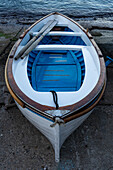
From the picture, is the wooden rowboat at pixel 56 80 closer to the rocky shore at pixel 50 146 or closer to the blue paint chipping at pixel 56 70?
the blue paint chipping at pixel 56 70

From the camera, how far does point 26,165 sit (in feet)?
13.3

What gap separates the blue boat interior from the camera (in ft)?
15.8

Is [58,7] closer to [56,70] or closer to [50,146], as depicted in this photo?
[56,70]

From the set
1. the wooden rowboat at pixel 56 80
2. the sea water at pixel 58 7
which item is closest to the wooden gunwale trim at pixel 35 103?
the wooden rowboat at pixel 56 80

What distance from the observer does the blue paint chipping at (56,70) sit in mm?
4812

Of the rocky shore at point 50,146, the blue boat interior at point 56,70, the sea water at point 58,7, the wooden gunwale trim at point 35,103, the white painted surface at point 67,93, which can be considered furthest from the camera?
the sea water at point 58,7

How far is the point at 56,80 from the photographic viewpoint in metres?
5.07

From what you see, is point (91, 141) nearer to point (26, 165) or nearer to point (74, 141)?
point (74, 141)

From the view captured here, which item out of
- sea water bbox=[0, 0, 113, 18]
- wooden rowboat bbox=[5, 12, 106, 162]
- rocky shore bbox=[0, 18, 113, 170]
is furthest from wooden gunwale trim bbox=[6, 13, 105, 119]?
sea water bbox=[0, 0, 113, 18]

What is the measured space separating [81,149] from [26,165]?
1680mm

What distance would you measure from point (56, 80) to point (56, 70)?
1.99 feet

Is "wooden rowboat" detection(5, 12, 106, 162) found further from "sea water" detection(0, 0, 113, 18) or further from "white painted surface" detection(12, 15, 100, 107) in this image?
"sea water" detection(0, 0, 113, 18)

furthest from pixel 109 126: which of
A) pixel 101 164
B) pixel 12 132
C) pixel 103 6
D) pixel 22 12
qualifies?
pixel 103 6

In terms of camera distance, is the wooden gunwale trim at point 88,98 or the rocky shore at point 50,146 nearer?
the wooden gunwale trim at point 88,98
